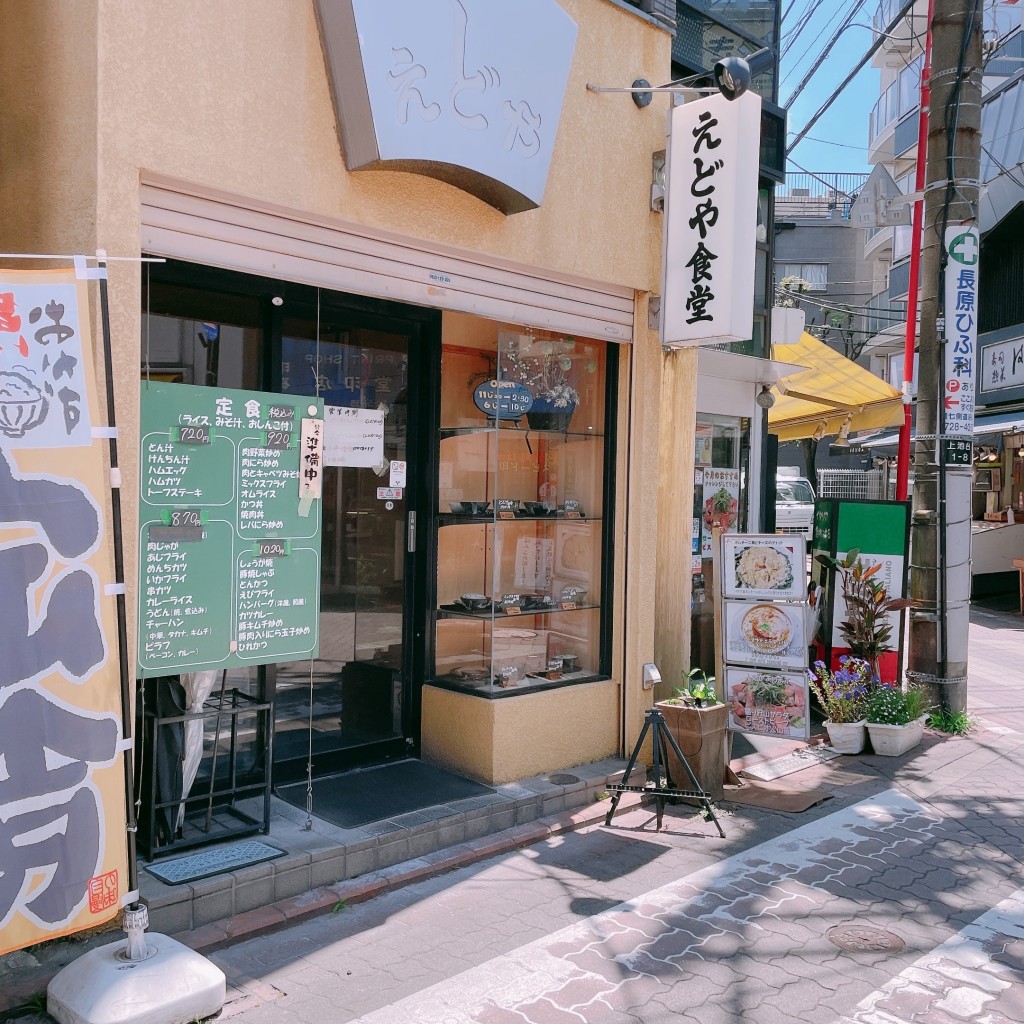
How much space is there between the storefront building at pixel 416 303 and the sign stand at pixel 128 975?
823 millimetres

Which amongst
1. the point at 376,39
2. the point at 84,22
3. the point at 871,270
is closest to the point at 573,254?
the point at 376,39

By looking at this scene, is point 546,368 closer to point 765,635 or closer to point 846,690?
point 765,635

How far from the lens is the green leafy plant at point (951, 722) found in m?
8.96

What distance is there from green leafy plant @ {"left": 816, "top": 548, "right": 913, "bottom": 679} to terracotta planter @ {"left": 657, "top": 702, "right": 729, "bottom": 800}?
245cm

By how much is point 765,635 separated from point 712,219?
128 inches

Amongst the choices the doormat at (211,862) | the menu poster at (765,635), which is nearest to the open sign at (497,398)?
the menu poster at (765,635)

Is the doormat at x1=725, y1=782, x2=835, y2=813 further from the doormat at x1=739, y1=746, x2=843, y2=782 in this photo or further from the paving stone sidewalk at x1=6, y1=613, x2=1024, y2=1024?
the doormat at x1=739, y1=746, x2=843, y2=782

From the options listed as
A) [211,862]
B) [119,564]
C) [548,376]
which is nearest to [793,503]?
[548,376]

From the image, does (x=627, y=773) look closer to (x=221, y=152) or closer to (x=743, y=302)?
(x=743, y=302)

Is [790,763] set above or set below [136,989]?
below

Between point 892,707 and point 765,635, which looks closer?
point 765,635

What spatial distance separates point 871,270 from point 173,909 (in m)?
35.3

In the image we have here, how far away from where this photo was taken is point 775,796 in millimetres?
6848

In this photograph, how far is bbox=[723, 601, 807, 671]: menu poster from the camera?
757 cm
